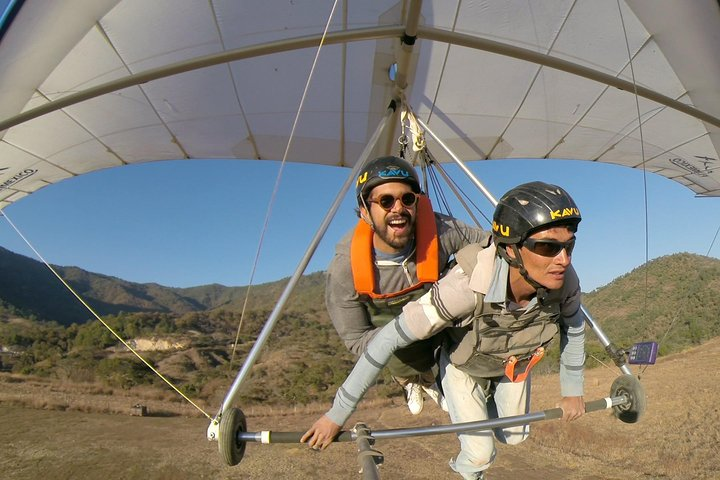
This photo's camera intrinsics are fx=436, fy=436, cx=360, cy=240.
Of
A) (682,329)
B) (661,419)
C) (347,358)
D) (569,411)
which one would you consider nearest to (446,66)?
(569,411)

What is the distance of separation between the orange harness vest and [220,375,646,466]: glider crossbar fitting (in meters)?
0.87

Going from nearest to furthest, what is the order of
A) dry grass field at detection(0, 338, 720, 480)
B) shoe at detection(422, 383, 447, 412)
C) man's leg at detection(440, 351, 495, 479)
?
man's leg at detection(440, 351, 495, 479)
shoe at detection(422, 383, 447, 412)
dry grass field at detection(0, 338, 720, 480)

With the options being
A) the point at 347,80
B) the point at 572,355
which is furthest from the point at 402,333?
the point at 347,80

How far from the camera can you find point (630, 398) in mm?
2438

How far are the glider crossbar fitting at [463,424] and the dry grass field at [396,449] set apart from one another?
329cm

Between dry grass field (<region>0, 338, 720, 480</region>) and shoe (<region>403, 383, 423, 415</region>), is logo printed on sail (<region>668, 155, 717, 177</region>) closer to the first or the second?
dry grass field (<region>0, 338, 720, 480</region>)

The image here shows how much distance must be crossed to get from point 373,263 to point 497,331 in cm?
85

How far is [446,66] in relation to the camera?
19.8 feet

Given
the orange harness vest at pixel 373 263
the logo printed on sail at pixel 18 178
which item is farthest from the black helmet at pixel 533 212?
the logo printed on sail at pixel 18 178

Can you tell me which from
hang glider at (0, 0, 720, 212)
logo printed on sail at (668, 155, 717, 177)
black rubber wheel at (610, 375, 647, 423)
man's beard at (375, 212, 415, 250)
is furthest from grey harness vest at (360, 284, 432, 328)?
logo printed on sail at (668, 155, 717, 177)

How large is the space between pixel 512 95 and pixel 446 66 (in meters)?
1.15

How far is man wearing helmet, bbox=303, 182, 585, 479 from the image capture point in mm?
2041

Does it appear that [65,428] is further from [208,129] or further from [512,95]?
[512,95]

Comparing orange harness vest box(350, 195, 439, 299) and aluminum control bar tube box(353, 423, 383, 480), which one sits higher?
orange harness vest box(350, 195, 439, 299)
